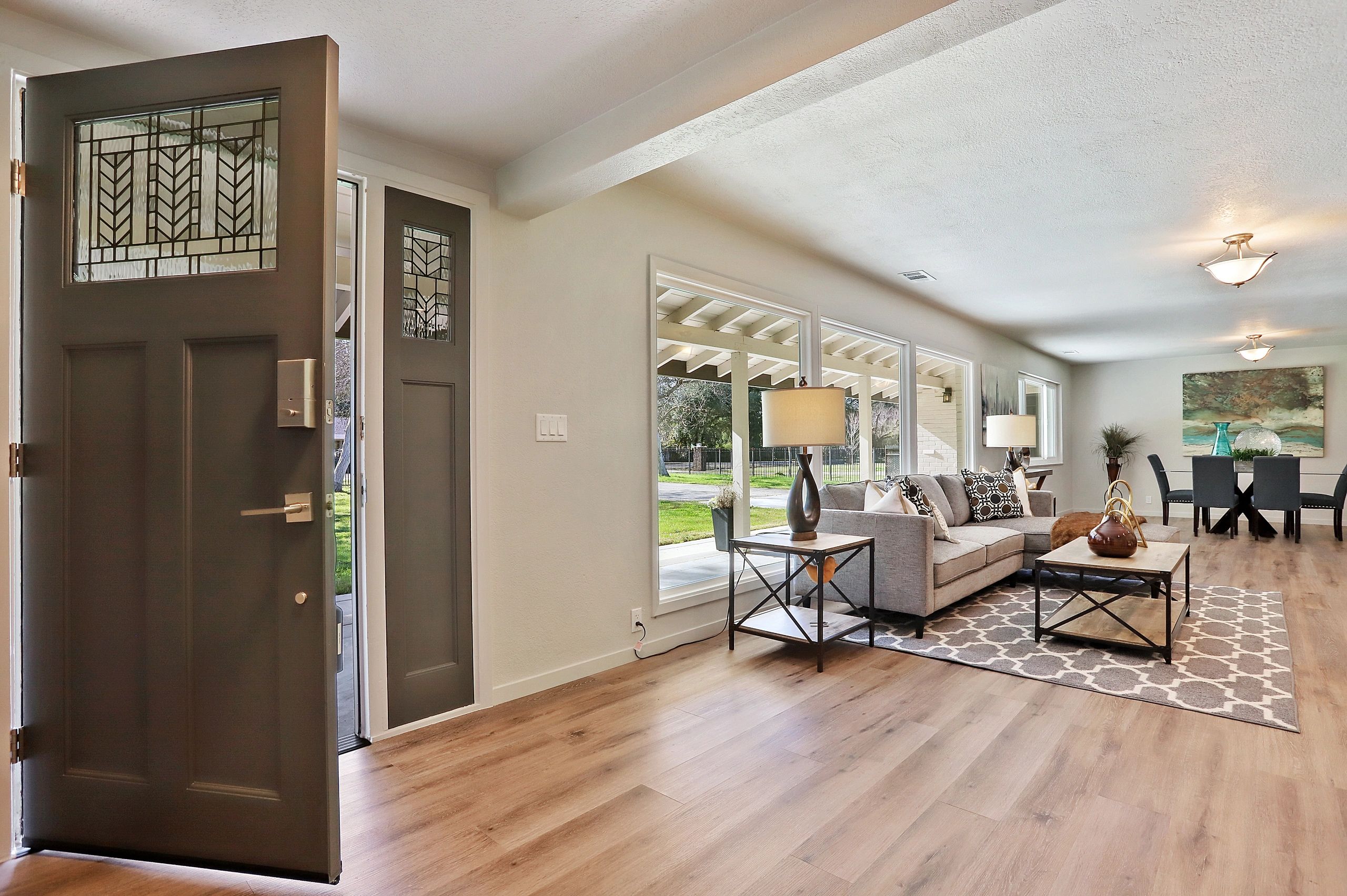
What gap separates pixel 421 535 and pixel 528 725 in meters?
0.85

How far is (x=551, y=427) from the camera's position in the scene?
3068 millimetres

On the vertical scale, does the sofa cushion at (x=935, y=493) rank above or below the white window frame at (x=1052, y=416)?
below

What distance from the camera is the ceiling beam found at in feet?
5.74

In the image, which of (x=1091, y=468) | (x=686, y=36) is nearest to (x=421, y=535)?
(x=686, y=36)

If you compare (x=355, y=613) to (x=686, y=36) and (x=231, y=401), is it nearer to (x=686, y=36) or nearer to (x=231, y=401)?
(x=231, y=401)

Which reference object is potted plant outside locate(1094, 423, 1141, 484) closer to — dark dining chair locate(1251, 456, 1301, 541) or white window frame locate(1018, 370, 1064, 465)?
white window frame locate(1018, 370, 1064, 465)

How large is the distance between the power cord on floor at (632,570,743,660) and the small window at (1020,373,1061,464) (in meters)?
6.85

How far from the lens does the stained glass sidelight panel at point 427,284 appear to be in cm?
268

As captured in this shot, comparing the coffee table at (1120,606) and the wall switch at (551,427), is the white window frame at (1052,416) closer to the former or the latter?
the coffee table at (1120,606)

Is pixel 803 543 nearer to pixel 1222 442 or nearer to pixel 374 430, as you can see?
pixel 374 430

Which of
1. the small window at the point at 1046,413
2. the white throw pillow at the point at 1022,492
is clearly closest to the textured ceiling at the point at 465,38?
the white throw pillow at the point at 1022,492

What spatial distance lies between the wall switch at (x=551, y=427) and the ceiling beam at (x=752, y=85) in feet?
2.96

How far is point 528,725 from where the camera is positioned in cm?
263

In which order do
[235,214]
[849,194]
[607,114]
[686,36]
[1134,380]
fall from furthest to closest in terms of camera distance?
[1134,380]
[849,194]
[607,114]
[686,36]
[235,214]
